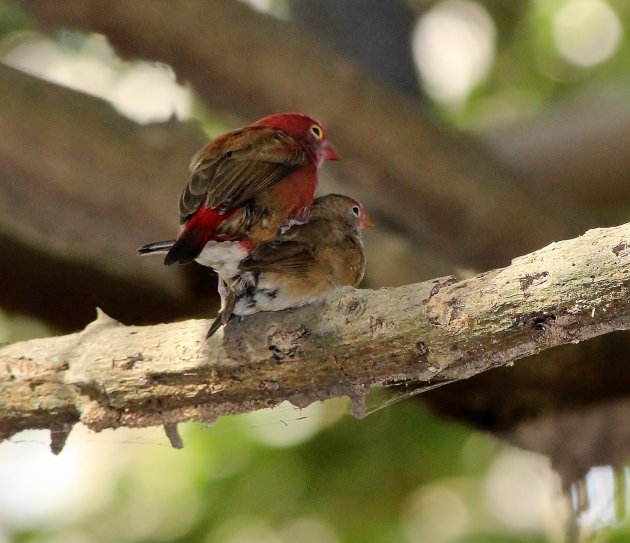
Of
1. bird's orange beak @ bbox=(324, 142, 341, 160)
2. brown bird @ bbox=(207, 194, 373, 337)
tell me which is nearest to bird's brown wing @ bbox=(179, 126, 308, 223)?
brown bird @ bbox=(207, 194, 373, 337)

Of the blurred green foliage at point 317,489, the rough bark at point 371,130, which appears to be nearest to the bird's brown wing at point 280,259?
the rough bark at point 371,130

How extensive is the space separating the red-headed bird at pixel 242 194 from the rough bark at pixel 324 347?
25 cm

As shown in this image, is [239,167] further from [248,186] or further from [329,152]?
[329,152]

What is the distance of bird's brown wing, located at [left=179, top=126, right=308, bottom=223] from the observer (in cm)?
318

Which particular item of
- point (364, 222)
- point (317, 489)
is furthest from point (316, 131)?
point (317, 489)

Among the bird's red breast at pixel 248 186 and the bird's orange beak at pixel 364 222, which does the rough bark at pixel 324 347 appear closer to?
the bird's red breast at pixel 248 186

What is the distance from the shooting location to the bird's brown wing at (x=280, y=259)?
302cm

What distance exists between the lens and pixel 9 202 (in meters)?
4.77

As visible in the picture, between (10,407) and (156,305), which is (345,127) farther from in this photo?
(10,407)

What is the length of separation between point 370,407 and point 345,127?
238cm

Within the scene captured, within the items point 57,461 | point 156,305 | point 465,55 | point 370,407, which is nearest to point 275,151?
point 370,407

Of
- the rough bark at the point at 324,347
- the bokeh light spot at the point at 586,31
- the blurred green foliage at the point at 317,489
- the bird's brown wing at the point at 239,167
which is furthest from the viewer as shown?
the bokeh light spot at the point at 586,31

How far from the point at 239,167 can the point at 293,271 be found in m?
0.49

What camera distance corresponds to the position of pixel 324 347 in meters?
2.72
